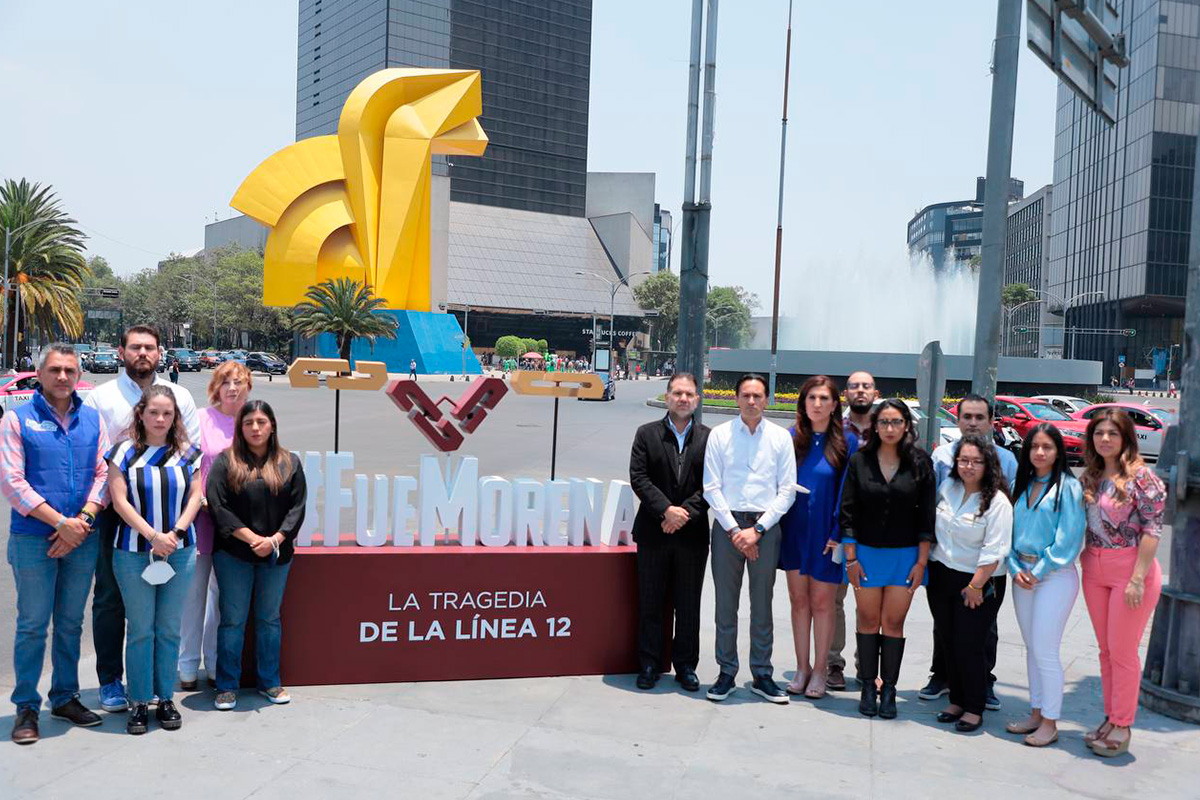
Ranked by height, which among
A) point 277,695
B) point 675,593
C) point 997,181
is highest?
point 997,181

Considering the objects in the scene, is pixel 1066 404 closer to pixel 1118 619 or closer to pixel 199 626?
pixel 1118 619

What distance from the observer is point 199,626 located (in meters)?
5.36

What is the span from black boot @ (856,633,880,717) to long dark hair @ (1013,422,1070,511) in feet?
3.67

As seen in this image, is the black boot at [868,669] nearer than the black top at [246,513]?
No

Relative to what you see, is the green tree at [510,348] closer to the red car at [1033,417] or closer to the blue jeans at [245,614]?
the red car at [1033,417]

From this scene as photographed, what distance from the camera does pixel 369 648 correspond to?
18.3 ft

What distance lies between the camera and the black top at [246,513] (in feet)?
16.1

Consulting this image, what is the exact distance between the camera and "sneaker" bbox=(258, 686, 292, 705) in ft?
16.9

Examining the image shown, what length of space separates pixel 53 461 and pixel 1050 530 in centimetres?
503

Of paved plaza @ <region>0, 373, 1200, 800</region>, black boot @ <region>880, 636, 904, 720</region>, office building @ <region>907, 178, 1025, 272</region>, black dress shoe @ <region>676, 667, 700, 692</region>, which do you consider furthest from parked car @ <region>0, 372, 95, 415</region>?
office building @ <region>907, 178, 1025, 272</region>

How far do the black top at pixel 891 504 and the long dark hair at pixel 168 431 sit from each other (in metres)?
3.53

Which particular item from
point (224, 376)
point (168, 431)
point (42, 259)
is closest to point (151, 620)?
point (168, 431)

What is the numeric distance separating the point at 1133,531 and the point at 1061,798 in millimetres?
1424

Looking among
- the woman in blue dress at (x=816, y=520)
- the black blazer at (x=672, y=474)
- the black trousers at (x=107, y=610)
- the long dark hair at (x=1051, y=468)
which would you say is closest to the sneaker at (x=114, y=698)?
the black trousers at (x=107, y=610)
